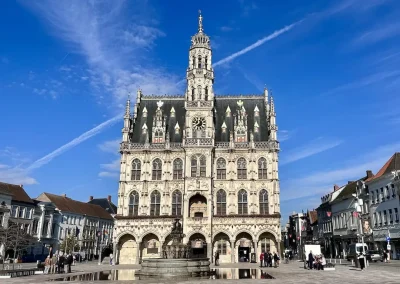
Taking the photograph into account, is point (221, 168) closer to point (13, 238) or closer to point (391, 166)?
point (391, 166)

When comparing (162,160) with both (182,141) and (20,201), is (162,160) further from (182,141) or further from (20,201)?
(20,201)

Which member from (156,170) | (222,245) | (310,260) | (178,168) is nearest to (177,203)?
(178,168)

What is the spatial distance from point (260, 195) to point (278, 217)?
4000 mm

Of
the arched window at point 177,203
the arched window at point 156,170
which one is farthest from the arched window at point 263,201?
the arched window at point 156,170

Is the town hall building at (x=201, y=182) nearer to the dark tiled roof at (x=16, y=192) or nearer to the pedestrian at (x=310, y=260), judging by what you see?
the pedestrian at (x=310, y=260)

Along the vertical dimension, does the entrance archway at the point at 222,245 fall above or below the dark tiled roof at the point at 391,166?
below

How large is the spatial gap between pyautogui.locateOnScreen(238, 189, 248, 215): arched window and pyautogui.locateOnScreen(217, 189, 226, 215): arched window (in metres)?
2.18

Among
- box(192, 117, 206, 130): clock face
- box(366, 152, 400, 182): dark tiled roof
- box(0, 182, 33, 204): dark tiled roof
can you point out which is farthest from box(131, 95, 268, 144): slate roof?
box(0, 182, 33, 204): dark tiled roof

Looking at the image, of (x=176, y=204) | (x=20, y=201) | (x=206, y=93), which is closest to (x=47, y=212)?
(x=20, y=201)

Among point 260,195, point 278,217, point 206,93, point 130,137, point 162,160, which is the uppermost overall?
point 206,93

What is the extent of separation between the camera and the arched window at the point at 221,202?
51.2 metres

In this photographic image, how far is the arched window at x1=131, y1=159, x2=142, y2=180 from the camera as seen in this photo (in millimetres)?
53281

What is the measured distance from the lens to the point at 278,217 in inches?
1961

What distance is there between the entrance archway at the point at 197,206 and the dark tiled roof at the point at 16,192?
108 feet
